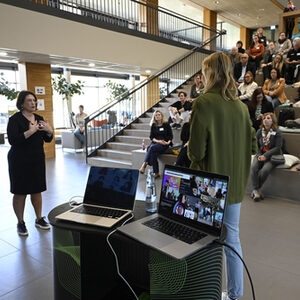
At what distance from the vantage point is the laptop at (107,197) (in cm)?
169

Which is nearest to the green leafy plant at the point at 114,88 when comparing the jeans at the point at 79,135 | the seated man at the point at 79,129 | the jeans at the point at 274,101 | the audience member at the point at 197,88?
the seated man at the point at 79,129

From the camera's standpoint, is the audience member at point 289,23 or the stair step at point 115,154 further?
the audience member at point 289,23

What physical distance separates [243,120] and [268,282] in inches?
52.9

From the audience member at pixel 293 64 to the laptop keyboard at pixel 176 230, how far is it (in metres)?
7.34

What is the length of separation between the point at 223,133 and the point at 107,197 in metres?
0.78

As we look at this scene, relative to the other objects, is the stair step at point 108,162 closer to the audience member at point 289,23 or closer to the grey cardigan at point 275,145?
the grey cardigan at point 275,145

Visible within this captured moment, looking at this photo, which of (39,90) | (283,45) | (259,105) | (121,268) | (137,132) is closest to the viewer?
(121,268)

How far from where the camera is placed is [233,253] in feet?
5.86

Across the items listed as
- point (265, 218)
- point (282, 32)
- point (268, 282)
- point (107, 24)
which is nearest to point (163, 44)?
point (107, 24)

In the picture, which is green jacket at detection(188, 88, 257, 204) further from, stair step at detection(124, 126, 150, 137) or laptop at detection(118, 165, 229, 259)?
stair step at detection(124, 126, 150, 137)

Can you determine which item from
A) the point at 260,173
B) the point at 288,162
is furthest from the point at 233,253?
the point at 288,162

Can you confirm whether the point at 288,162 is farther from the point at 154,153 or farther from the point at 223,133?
the point at 223,133

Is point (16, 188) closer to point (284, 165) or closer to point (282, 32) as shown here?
point (284, 165)

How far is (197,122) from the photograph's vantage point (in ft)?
5.48
